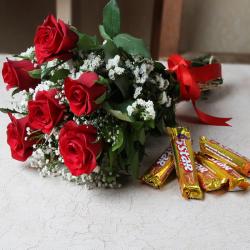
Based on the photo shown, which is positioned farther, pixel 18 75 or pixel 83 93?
pixel 18 75

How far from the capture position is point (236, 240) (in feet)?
1.87

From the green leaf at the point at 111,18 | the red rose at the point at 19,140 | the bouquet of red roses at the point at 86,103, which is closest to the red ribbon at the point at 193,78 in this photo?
the bouquet of red roses at the point at 86,103

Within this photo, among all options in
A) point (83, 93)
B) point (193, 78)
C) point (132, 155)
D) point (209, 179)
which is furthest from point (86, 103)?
point (193, 78)

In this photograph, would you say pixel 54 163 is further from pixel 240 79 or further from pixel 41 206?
pixel 240 79

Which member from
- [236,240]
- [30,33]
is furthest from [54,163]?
[30,33]

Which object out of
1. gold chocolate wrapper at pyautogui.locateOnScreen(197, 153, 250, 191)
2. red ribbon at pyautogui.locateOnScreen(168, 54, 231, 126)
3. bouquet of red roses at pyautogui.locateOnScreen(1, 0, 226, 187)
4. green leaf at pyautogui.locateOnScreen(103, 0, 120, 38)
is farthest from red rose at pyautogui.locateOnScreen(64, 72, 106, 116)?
red ribbon at pyautogui.locateOnScreen(168, 54, 231, 126)

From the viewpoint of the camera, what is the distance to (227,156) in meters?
0.73

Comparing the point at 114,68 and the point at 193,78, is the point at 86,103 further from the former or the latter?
the point at 193,78

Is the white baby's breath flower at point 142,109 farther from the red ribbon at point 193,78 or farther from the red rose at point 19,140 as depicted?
the red ribbon at point 193,78

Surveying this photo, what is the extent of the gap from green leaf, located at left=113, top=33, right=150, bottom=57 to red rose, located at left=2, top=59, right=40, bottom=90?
166mm

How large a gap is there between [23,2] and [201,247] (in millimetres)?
2204

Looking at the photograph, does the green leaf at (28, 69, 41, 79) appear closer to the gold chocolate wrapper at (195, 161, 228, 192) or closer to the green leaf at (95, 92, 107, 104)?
the green leaf at (95, 92, 107, 104)

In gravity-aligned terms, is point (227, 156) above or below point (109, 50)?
below

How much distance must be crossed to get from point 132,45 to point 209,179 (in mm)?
242
